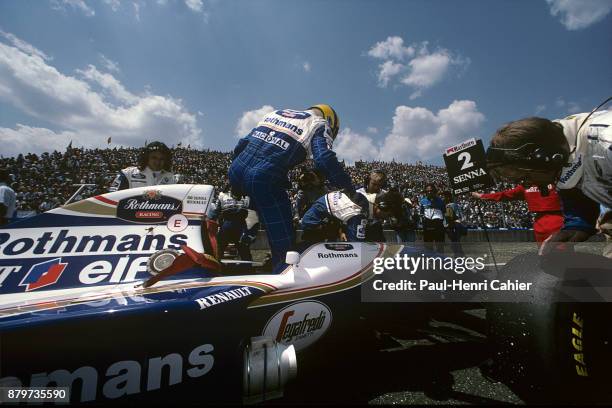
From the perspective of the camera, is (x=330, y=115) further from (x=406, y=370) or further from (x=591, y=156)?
(x=406, y=370)

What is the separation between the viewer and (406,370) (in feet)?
5.95

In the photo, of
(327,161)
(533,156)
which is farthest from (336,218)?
(533,156)

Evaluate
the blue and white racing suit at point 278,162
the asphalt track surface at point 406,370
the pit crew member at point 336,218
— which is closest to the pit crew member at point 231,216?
the pit crew member at point 336,218

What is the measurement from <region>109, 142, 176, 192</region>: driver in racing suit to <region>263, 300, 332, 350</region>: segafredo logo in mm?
2205

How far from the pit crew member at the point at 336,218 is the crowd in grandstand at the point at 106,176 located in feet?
35.0

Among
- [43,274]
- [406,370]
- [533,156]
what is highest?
[533,156]

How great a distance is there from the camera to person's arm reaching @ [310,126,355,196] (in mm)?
2318

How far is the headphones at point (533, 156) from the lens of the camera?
1.28m

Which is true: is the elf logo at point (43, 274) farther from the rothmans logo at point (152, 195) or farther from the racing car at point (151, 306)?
the rothmans logo at point (152, 195)

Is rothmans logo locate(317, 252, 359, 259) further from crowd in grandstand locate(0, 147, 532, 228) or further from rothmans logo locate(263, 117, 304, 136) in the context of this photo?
crowd in grandstand locate(0, 147, 532, 228)

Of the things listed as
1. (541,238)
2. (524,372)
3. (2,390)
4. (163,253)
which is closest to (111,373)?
(2,390)

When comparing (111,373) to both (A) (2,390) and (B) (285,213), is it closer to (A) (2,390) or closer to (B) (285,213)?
(A) (2,390)

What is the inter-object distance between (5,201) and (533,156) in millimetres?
6237

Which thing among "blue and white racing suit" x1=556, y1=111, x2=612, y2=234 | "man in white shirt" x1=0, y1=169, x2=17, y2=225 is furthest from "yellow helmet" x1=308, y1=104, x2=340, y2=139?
"man in white shirt" x1=0, y1=169, x2=17, y2=225
